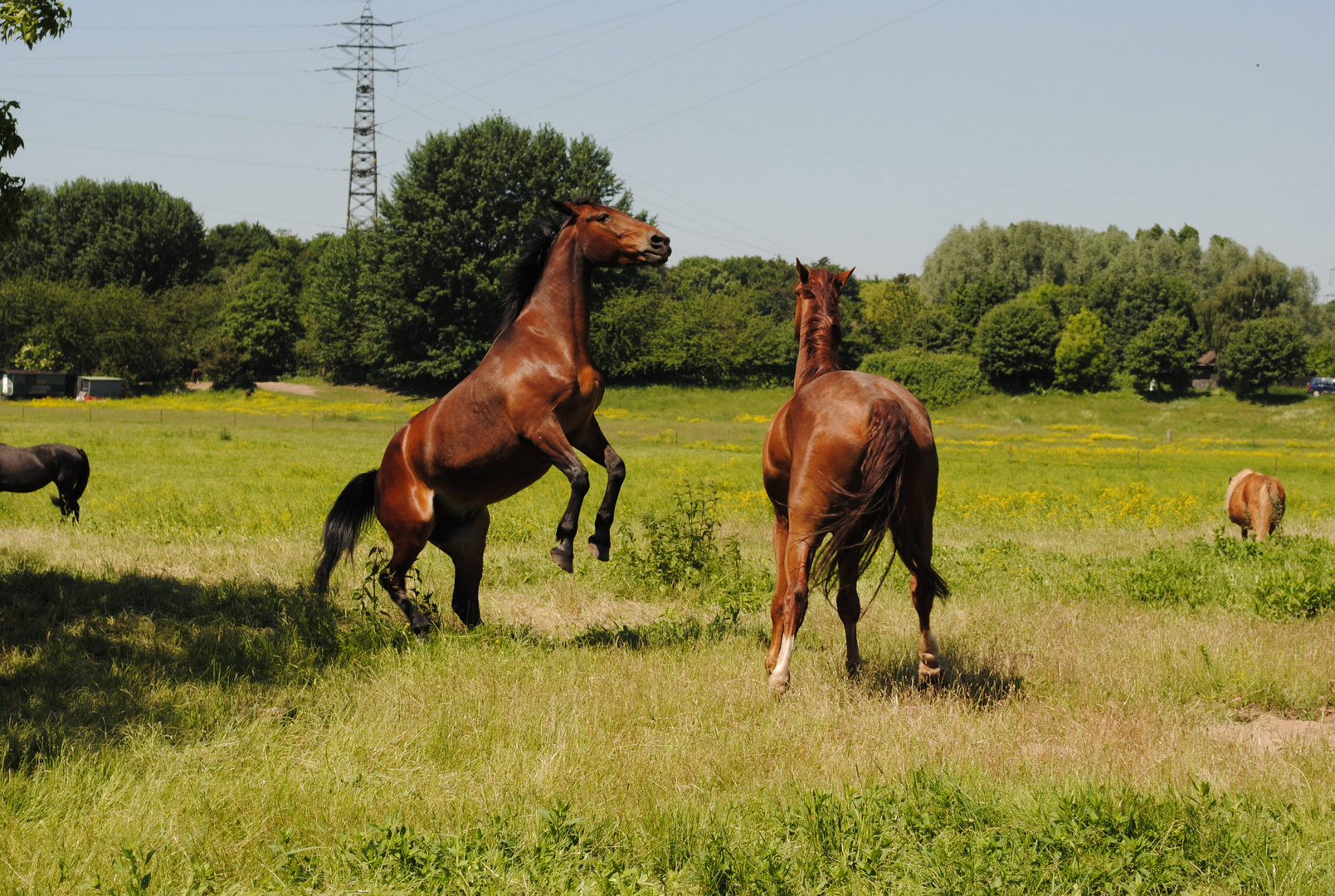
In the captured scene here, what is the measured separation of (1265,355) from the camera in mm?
70438

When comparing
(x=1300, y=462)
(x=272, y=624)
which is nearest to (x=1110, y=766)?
(x=272, y=624)

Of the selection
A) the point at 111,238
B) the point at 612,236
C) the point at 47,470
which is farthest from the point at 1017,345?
the point at 111,238

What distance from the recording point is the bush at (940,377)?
233 feet

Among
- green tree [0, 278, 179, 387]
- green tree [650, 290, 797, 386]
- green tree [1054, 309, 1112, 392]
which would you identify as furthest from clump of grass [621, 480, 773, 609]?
green tree [1054, 309, 1112, 392]

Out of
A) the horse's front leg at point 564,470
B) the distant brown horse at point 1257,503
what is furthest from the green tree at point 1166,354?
the horse's front leg at point 564,470

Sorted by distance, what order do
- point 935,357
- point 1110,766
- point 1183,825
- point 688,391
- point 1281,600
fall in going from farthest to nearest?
point 935,357
point 688,391
point 1281,600
point 1110,766
point 1183,825

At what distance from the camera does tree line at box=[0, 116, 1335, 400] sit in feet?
203

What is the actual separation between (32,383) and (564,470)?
71.3 metres

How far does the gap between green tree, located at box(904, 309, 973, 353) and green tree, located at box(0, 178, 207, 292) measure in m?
70.9

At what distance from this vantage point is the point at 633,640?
8.06 meters

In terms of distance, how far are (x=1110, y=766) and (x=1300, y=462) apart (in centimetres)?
4115

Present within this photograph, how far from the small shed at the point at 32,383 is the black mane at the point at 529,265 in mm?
66473

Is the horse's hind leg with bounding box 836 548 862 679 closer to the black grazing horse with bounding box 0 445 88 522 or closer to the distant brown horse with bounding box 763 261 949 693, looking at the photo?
the distant brown horse with bounding box 763 261 949 693

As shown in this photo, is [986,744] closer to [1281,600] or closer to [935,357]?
[1281,600]
